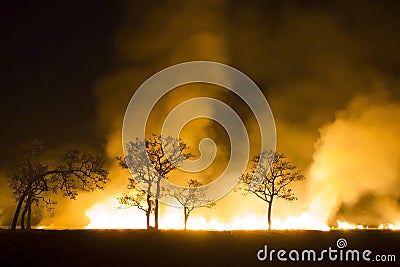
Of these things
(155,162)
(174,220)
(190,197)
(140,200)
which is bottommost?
(174,220)

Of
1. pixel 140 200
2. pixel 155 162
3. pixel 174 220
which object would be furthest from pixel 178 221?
pixel 155 162

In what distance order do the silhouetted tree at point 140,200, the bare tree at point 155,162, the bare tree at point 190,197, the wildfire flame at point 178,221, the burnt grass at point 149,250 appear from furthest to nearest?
the wildfire flame at point 178,221 < the bare tree at point 190,197 < the bare tree at point 155,162 < the silhouetted tree at point 140,200 < the burnt grass at point 149,250

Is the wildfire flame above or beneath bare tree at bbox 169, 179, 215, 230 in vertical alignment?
beneath

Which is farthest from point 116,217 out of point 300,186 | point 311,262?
point 311,262

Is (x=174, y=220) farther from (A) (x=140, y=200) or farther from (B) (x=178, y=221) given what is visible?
(A) (x=140, y=200)

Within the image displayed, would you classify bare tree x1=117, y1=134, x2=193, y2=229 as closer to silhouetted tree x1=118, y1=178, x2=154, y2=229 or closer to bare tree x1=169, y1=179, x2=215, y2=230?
silhouetted tree x1=118, y1=178, x2=154, y2=229

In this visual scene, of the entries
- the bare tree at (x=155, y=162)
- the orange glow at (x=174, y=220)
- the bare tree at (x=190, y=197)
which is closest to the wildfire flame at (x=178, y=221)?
the orange glow at (x=174, y=220)

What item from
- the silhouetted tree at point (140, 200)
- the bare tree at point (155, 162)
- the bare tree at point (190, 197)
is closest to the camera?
the silhouetted tree at point (140, 200)

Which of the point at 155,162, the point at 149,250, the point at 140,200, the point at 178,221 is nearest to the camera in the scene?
the point at 149,250

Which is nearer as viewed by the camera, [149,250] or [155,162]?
[149,250]

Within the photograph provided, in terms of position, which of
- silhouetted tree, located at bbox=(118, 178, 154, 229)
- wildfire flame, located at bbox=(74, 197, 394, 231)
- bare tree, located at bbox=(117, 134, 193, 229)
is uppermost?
bare tree, located at bbox=(117, 134, 193, 229)

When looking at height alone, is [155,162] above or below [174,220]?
above

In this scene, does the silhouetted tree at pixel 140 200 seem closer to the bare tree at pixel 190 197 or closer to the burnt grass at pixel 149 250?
the bare tree at pixel 190 197

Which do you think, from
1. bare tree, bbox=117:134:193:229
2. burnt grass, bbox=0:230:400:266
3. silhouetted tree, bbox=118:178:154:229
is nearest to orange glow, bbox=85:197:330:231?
silhouetted tree, bbox=118:178:154:229
